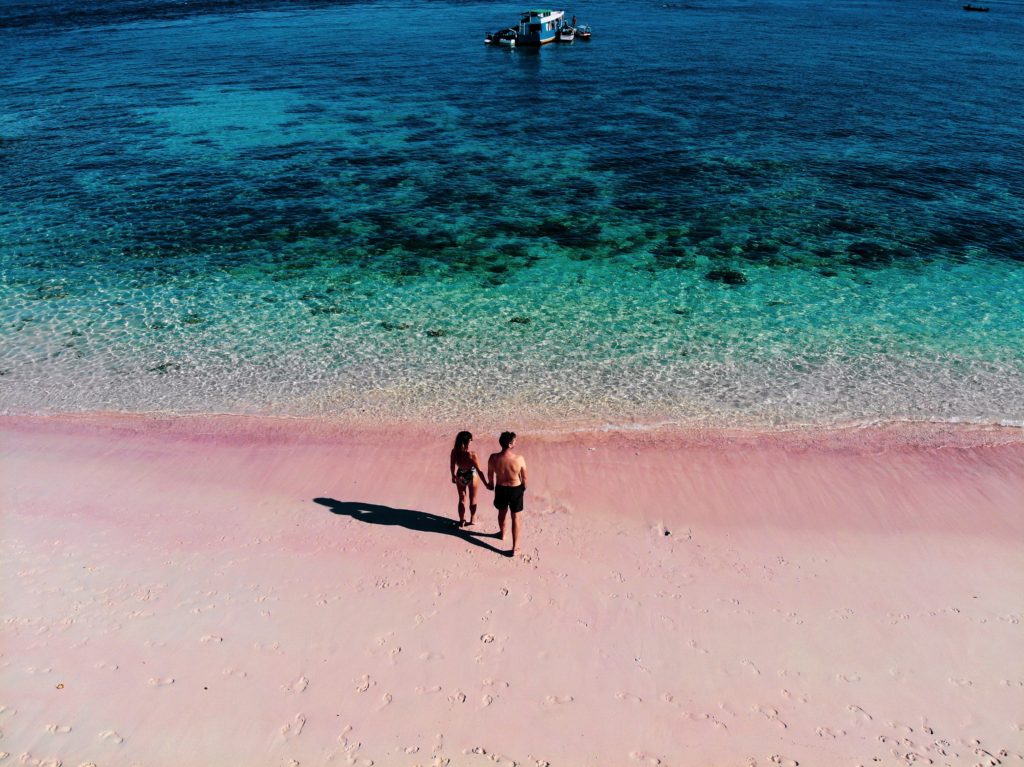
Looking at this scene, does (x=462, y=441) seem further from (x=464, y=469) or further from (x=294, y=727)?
(x=294, y=727)

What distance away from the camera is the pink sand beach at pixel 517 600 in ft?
27.2

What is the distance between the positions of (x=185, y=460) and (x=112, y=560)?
10.3 ft

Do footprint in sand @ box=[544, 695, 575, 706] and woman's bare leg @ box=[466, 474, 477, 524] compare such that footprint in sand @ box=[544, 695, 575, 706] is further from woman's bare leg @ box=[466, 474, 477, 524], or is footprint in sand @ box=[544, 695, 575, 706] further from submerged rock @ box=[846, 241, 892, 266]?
submerged rock @ box=[846, 241, 892, 266]

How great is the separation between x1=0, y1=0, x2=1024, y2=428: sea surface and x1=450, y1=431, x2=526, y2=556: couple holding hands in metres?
4.29

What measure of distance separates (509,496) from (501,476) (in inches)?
13.1

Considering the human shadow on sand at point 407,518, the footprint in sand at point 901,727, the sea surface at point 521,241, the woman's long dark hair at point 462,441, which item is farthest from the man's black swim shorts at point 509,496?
the footprint in sand at point 901,727

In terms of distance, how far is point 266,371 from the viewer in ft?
55.5

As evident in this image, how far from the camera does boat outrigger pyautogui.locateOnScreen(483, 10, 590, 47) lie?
178ft

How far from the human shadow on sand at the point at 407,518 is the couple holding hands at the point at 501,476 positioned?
42cm

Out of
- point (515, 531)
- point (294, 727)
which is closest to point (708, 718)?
point (515, 531)

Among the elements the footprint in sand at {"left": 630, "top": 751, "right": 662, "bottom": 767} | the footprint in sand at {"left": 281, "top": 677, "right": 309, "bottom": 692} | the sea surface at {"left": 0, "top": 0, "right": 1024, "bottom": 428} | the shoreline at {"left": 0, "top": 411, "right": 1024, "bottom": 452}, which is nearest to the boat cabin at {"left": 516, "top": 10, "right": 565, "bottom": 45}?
the sea surface at {"left": 0, "top": 0, "right": 1024, "bottom": 428}

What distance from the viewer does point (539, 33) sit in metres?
54.7

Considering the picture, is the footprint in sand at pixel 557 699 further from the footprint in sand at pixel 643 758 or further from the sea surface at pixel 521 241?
the sea surface at pixel 521 241

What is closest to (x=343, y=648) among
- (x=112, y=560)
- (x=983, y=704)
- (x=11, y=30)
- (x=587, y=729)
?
(x=587, y=729)
